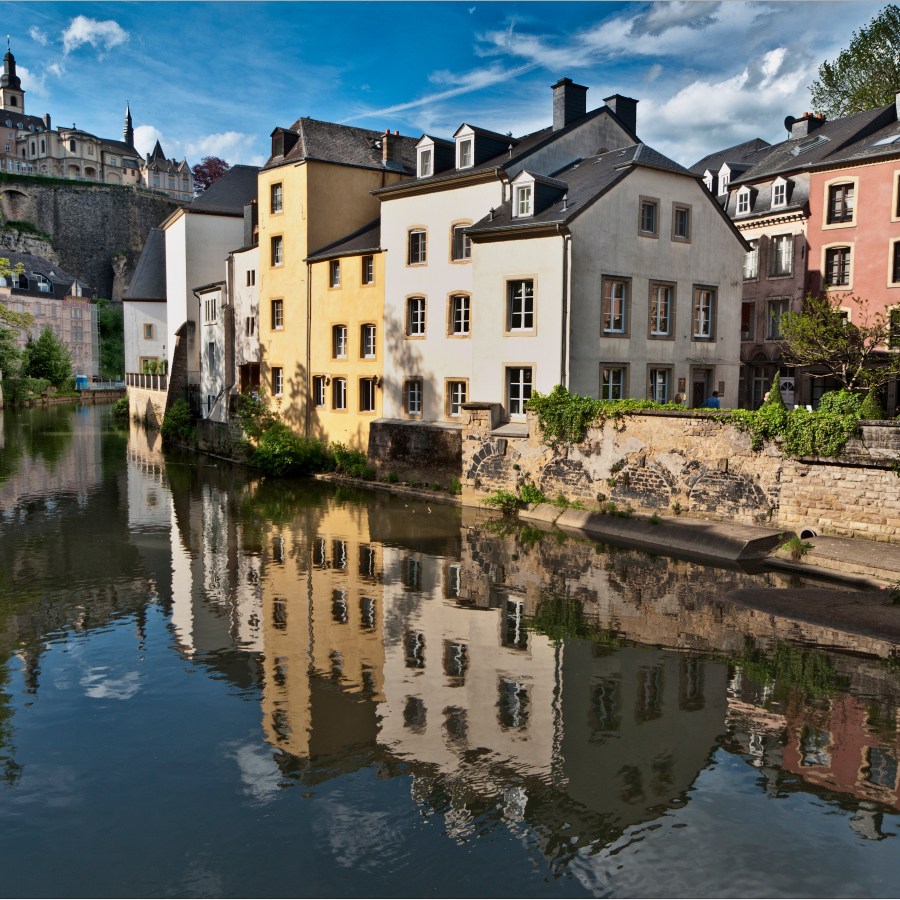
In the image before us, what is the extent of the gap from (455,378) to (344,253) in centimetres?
724

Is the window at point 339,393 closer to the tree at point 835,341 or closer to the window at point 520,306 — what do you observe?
the window at point 520,306

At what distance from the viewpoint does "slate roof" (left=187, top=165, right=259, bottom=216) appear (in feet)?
151

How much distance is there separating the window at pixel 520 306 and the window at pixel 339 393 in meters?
9.11

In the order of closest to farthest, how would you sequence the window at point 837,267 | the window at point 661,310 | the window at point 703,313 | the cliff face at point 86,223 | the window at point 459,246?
the window at point 661,310, the window at point 703,313, the window at point 459,246, the window at point 837,267, the cliff face at point 86,223

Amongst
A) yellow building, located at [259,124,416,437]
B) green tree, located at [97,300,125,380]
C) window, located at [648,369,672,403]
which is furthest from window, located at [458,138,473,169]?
green tree, located at [97,300,125,380]

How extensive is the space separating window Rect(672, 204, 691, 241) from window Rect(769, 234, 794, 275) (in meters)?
12.1

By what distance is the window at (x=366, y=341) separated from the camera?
31.5 metres

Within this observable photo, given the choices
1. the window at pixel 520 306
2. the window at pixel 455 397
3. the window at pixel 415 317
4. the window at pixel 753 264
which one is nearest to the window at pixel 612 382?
the window at pixel 520 306

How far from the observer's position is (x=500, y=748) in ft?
32.1

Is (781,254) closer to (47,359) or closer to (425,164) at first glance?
(425,164)

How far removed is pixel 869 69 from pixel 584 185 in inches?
1143

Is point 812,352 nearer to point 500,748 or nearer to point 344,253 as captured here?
point 344,253

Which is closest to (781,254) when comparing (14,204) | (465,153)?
(465,153)

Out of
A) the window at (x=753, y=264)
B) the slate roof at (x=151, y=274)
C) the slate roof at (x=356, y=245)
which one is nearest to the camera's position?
the slate roof at (x=356, y=245)
